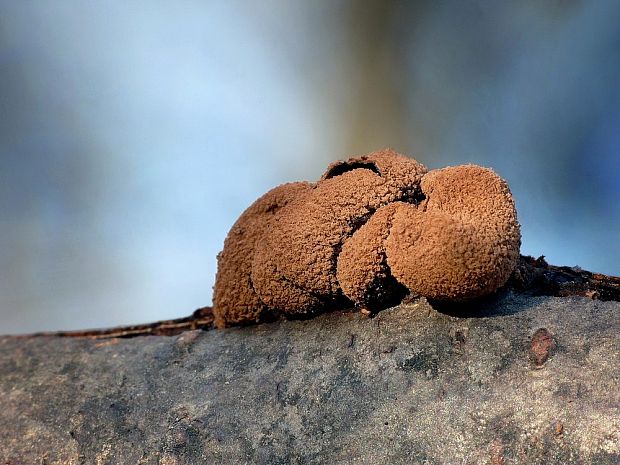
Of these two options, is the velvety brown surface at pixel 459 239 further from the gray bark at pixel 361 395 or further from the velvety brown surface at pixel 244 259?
the velvety brown surface at pixel 244 259

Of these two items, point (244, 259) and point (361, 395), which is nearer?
point (361, 395)

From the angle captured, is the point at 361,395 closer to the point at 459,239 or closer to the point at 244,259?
the point at 459,239

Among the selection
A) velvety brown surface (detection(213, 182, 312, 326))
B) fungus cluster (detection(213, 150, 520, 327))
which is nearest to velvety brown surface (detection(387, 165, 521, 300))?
fungus cluster (detection(213, 150, 520, 327))

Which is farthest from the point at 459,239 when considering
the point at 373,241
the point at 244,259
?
the point at 244,259

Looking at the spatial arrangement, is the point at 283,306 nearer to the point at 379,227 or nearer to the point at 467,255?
the point at 379,227

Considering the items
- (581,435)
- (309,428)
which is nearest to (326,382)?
(309,428)

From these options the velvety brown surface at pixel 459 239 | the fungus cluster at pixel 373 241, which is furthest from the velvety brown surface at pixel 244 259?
the velvety brown surface at pixel 459 239

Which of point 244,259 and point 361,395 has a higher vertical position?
point 244,259
